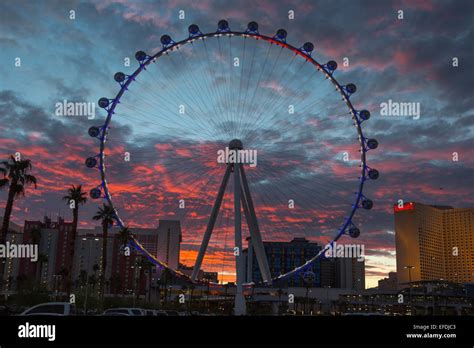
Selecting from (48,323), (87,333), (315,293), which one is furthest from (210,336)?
(315,293)

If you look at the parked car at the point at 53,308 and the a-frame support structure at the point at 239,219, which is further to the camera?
the a-frame support structure at the point at 239,219

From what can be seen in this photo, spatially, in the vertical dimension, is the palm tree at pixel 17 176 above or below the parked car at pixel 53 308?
above

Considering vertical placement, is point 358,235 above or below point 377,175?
below

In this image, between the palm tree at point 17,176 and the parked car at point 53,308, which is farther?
the palm tree at point 17,176

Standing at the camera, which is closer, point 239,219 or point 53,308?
point 53,308

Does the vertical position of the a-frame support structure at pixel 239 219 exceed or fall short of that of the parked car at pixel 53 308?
it exceeds it

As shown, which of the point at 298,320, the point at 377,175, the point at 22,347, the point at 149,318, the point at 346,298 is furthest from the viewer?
the point at 346,298

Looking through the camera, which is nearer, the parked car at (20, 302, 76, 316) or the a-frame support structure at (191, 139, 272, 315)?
the parked car at (20, 302, 76, 316)

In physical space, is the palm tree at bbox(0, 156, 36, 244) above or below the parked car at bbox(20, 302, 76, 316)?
above

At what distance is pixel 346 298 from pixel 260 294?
89.5 feet

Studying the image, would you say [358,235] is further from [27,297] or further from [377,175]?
[27,297]

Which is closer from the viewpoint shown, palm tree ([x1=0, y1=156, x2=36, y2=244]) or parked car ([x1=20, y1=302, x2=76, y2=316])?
parked car ([x1=20, y1=302, x2=76, y2=316])

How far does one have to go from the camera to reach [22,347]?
56.2 feet

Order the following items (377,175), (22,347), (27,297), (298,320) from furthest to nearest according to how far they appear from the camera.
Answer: (27,297) < (377,175) < (298,320) < (22,347)
